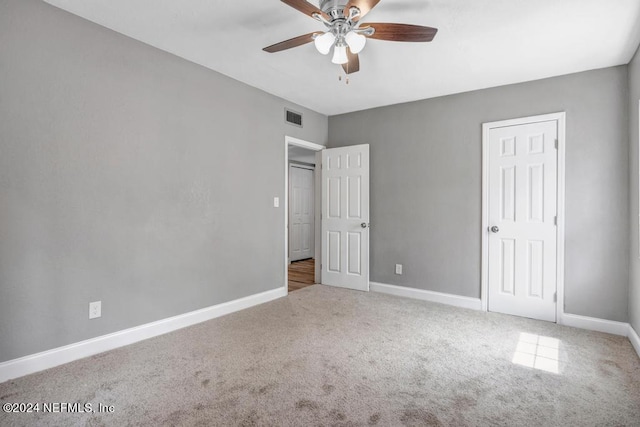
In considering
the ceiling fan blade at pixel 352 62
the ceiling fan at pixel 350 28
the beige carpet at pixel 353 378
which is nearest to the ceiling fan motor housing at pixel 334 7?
the ceiling fan at pixel 350 28

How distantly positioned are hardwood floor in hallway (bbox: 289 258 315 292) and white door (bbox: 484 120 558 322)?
2.53 m

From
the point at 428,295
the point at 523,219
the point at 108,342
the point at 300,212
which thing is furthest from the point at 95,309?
the point at 300,212

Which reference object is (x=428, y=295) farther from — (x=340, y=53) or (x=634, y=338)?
(x=340, y=53)

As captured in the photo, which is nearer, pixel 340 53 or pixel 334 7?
pixel 334 7

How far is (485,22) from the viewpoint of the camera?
2465mm

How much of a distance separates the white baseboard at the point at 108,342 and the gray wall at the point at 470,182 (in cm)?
216

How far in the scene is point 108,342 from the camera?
265 cm

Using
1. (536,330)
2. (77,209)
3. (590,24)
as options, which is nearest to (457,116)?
(590,24)

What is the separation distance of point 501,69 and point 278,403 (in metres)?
3.49

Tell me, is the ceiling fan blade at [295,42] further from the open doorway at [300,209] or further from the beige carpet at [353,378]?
the open doorway at [300,209]

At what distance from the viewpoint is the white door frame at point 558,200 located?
336 centimetres

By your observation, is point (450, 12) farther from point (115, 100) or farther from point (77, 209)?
point (77, 209)

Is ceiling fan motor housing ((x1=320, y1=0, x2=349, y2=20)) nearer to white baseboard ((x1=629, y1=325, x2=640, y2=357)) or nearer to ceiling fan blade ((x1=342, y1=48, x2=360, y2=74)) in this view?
ceiling fan blade ((x1=342, y1=48, x2=360, y2=74))

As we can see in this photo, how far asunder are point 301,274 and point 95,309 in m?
3.62
